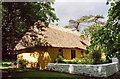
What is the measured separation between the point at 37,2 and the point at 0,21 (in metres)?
4.61

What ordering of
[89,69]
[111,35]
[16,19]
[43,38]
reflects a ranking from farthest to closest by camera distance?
[43,38], [89,69], [16,19], [111,35]

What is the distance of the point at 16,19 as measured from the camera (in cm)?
2103

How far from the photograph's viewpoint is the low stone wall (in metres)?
20.8

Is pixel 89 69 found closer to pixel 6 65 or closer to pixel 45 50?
pixel 45 50

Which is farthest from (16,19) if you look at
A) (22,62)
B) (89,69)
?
(22,62)

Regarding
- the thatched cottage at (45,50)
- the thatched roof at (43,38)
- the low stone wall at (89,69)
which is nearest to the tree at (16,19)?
the thatched roof at (43,38)

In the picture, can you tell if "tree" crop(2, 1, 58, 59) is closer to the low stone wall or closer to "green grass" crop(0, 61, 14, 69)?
the low stone wall

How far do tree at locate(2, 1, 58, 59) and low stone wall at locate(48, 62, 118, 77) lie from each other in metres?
5.54

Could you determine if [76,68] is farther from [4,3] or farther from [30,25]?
[4,3]

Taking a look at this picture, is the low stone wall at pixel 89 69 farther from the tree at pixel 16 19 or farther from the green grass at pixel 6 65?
the green grass at pixel 6 65

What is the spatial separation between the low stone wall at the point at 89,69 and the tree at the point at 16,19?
218 inches

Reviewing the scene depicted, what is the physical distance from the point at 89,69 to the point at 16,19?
7.63 meters

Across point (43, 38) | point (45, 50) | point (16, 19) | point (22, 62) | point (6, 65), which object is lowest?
point (6, 65)

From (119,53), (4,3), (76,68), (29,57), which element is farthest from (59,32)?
(119,53)
